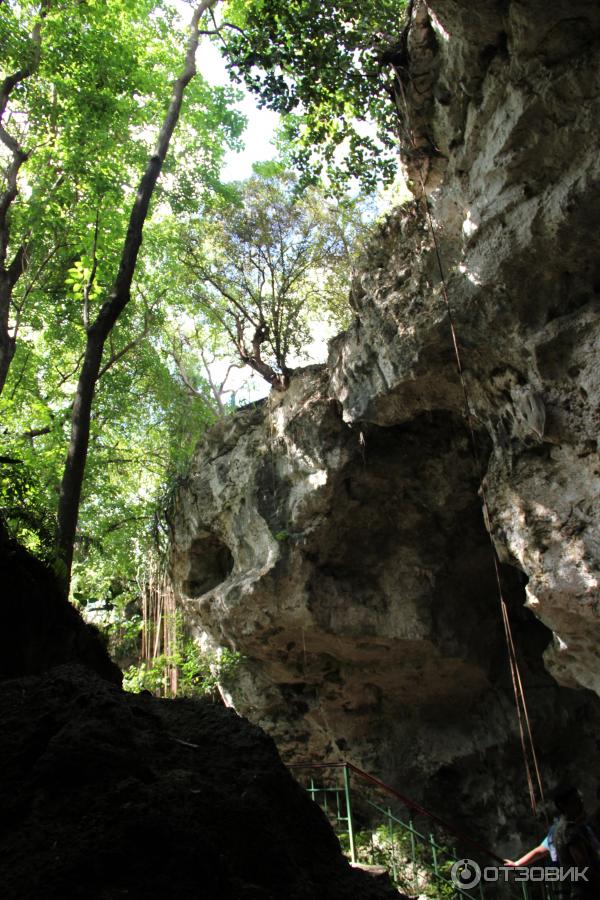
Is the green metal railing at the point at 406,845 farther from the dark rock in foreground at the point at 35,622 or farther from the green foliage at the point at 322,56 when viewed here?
the green foliage at the point at 322,56

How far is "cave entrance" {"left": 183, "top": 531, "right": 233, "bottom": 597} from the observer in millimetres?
10555

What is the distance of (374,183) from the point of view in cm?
855

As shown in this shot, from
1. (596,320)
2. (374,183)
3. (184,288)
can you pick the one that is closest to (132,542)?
(184,288)

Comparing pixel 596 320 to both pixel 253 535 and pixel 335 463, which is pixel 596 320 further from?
pixel 253 535

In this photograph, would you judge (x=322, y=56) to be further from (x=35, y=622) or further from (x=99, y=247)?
(x=35, y=622)

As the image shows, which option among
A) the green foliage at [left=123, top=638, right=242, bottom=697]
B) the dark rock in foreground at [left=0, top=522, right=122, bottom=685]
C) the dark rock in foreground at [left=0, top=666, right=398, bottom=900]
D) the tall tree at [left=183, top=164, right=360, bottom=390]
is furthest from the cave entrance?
the dark rock in foreground at [left=0, top=666, right=398, bottom=900]

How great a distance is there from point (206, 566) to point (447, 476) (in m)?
4.47

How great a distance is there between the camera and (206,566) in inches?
421

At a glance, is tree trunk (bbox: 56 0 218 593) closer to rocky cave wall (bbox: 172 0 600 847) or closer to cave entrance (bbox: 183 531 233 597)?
rocky cave wall (bbox: 172 0 600 847)

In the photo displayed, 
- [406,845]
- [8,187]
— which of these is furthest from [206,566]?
[8,187]

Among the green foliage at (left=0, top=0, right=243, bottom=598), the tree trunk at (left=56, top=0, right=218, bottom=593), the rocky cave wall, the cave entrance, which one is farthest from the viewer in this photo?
the cave entrance

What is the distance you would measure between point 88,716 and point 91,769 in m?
0.25

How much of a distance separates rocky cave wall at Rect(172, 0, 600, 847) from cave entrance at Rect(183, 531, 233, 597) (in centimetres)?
4

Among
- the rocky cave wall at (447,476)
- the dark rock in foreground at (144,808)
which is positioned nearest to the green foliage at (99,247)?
the rocky cave wall at (447,476)
